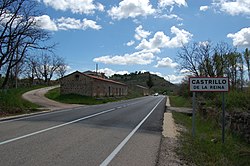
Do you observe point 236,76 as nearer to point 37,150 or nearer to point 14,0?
point 14,0

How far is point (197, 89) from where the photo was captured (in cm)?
1042

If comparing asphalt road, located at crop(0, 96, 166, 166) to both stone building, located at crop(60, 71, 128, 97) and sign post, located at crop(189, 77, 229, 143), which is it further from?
stone building, located at crop(60, 71, 128, 97)

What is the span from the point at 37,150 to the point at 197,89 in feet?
19.0

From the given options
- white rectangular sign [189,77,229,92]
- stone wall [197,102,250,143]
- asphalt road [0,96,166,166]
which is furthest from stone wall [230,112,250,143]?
asphalt road [0,96,166,166]

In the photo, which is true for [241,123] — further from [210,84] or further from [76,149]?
[76,149]

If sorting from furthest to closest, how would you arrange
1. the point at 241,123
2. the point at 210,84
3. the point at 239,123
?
the point at 239,123 < the point at 241,123 < the point at 210,84

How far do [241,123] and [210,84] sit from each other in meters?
3.75

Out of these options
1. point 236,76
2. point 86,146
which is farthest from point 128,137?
point 236,76

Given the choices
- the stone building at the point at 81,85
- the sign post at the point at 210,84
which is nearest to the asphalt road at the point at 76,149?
the sign post at the point at 210,84

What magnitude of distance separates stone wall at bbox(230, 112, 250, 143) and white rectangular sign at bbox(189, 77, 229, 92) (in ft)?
9.86

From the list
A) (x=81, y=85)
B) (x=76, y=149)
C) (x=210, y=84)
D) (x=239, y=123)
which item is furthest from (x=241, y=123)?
(x=81, y=85)

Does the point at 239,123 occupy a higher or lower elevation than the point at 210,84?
lower

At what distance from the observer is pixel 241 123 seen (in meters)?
12.9

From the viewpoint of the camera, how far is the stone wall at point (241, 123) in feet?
40.3
